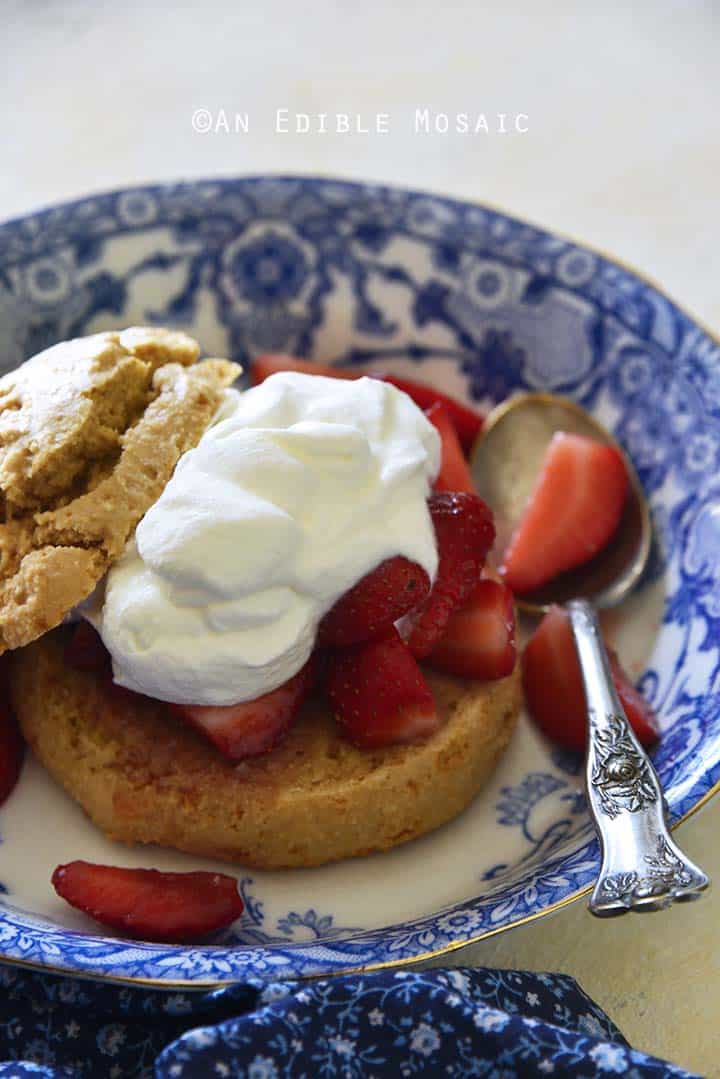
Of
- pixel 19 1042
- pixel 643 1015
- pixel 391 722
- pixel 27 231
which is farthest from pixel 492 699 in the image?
pixel 27 231

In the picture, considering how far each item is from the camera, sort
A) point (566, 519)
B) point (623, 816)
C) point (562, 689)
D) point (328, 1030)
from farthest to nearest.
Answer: point (566, 519)
point (562, 689)
point (623, 816)
point (328, 1030)

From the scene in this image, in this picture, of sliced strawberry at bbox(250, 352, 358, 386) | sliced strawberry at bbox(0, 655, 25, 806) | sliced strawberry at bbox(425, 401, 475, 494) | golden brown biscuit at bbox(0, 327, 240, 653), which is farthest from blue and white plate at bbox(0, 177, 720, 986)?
golden brown biscuit at bbox(0, 327, 240, 653)

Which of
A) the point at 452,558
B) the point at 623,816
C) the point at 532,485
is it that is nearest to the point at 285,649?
the point at 452,558

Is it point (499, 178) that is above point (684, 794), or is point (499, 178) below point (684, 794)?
above

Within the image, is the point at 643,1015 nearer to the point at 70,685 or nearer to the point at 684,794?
the point at 684,794

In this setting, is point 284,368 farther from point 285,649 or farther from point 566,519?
point 285,649
